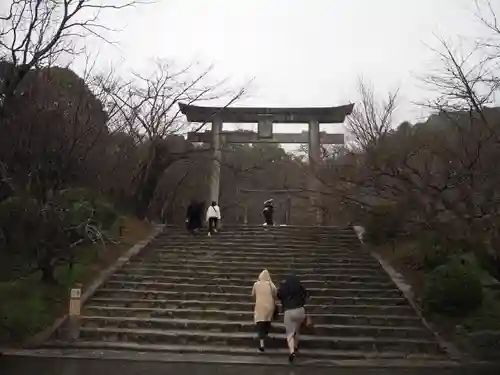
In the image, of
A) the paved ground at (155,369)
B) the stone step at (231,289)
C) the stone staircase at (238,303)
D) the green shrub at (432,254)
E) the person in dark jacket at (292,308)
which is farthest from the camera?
the stone step at (231,289)

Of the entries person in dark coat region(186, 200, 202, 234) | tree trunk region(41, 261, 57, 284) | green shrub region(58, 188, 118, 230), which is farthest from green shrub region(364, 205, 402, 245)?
tree trunk region(41, 261, 57, 284)

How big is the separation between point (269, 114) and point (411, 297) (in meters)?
13.5

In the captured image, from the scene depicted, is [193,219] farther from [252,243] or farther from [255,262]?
[255,262]

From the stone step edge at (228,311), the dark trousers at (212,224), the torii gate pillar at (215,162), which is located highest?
the torii gate pillar at (215,162)

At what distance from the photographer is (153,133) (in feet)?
70.9

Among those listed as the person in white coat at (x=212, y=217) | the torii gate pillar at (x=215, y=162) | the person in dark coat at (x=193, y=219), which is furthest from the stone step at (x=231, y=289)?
the torii gate pillar at (x=215, y=162)

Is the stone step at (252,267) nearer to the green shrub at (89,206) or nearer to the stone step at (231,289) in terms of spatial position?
the stone step at (231,289)

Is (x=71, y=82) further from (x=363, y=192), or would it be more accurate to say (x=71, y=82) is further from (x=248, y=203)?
(x=248, y=203)

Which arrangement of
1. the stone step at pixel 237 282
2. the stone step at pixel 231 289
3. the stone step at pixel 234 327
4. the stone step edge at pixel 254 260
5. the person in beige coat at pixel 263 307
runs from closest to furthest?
the person in beige coat at pixel 263 307 → the stone step at pixel 234 327 → the stone step at pixel 231 289 → the stone step at pixel 237 282 → the stone step edge at pixel 254 260

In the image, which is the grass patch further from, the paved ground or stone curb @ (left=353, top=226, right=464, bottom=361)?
stone curb @ (left=353, top=226, right=464, bottom=361)

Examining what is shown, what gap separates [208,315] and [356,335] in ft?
10.2

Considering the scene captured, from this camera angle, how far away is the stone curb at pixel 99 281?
31.7 ft

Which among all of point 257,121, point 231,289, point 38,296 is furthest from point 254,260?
point 257,121

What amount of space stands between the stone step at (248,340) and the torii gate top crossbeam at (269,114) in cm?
1492
